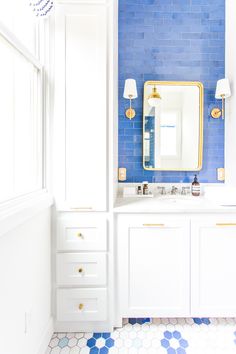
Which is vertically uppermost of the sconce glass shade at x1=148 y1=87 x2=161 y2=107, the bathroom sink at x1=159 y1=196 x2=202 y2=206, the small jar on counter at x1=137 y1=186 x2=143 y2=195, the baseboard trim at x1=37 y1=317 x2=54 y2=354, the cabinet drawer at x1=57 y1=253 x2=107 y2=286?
the sconce glass shade at x1=148 y1=87 x2=161 y2=107

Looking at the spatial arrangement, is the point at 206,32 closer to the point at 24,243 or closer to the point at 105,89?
the point at 105,89

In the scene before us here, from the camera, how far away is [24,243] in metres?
1.28

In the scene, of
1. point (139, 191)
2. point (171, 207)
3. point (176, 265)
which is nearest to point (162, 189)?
point (139, 191)

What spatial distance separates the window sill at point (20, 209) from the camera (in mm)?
1045

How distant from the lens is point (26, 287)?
1.31 meters

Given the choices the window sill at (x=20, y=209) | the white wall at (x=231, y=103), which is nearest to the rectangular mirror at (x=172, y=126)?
the white wall at (x=231, y=103)

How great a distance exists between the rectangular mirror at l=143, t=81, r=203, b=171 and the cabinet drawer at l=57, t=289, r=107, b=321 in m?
1.19

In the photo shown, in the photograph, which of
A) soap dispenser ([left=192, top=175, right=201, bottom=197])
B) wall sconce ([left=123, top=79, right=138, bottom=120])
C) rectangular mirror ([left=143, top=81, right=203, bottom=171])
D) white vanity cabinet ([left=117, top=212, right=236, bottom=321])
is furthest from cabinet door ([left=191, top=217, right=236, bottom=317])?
wall sconce ([left=123, top=79, right=138, bottom=120])

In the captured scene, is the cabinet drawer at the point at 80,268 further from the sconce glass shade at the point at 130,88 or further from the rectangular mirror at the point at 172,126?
the sconce glass shade at the point at 130,88

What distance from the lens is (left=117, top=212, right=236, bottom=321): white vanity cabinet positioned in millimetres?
1723

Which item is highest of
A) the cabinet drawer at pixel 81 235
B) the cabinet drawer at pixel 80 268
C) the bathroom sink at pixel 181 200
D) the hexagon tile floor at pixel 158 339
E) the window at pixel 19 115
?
the window at pixel 19 115

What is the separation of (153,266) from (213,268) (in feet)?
1.41

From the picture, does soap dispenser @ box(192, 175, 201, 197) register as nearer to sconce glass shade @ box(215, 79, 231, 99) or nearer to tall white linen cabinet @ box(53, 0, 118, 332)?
sconce glass shade @ box(215, 79, 231, 99)

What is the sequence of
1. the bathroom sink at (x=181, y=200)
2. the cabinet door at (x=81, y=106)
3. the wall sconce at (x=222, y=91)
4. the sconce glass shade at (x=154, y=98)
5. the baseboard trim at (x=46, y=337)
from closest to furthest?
the baseboard trim at (x=46, y=337), the cabinet door at (x=81, y=106), the bathroom sink at (x=181, y=200), the wall sconce at (x=222, y=91), the sconce glass shade at (x=154, y=98)
